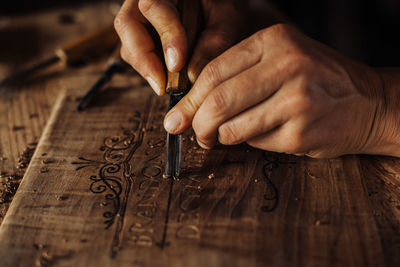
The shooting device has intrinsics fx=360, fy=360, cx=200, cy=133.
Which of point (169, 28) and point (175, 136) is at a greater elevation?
point (169, 28)

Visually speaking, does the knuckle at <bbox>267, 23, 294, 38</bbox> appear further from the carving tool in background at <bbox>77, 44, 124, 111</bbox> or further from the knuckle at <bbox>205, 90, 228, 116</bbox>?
the carving tool in background at <bbox>77, 44, 124, 111</bbox>

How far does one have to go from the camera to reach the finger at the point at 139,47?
3.41 feet

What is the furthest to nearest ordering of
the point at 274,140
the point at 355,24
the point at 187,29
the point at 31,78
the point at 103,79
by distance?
the point at 355,24 < the point at 31,78 < the point at 103,79 < the point at 187,29 < the point at 274,140

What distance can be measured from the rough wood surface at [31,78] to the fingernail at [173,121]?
1.58 ft

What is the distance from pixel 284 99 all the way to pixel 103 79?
2.64 ft

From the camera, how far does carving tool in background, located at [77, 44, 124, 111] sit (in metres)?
1.28

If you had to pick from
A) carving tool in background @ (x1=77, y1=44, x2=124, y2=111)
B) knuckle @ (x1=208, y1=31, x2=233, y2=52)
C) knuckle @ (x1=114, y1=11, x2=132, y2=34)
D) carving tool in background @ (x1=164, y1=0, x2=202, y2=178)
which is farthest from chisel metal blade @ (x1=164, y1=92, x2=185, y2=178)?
carving tool in background @ (x1=77, y1=44, x2=124, y2=111)

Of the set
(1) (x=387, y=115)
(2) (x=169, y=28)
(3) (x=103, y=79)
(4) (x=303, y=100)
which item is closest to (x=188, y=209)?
(4) (x=303, y=100)

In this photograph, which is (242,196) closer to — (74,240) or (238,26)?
(74,240)

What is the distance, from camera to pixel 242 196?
910 mm

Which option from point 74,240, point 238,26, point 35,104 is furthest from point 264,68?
point 35,104

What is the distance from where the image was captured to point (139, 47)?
1.09 meters

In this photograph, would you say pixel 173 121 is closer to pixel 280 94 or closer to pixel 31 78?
pixel 280 94

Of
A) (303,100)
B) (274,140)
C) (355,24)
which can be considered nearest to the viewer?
(303,100)
